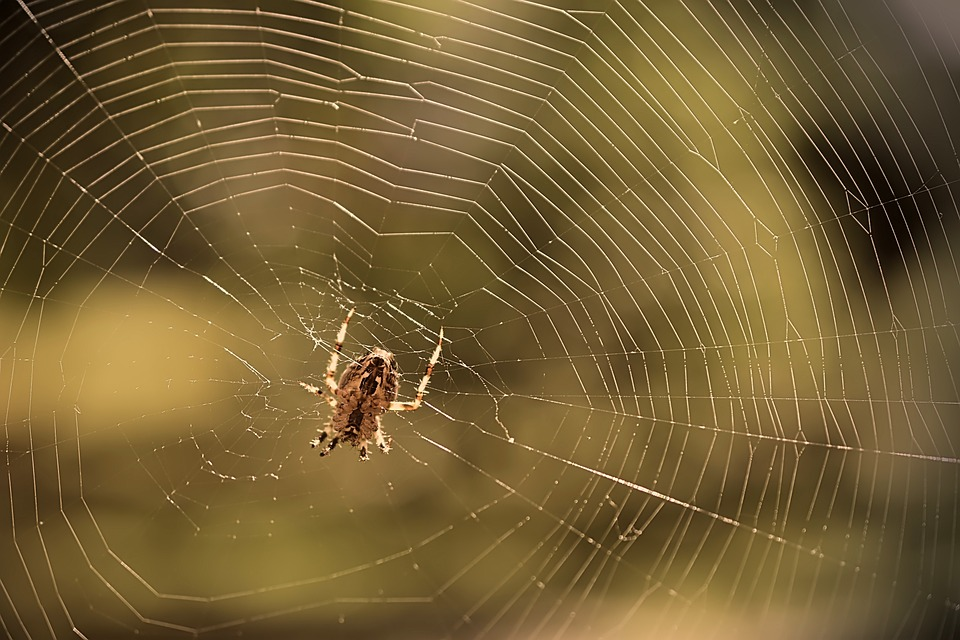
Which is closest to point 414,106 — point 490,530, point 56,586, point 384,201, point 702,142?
point 384,201

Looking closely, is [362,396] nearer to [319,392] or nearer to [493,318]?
[319,392]

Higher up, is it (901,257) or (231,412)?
(901,257)

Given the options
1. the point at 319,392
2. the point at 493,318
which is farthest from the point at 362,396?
the point at 493,318

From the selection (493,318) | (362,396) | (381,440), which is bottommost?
(381,440)

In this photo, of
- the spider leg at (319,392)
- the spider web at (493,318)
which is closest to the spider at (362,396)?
the spider leg at (319,392)

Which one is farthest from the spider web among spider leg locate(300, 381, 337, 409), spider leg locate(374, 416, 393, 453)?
spider leg locate(374, 416, 393, 453)

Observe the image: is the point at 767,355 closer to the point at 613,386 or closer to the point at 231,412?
the point at 613,386
